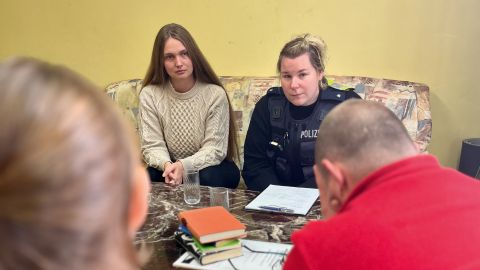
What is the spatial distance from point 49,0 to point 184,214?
2.80 meters

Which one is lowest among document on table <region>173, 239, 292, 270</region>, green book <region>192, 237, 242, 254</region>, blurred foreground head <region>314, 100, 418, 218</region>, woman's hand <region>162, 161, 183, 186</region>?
woman's hand <region>162, 161, 183, 186</region>

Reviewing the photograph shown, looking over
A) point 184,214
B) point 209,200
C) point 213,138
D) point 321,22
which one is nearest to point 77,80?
point 184,214

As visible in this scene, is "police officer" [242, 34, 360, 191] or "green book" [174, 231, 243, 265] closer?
"green book" [174, 231, 243, 265]

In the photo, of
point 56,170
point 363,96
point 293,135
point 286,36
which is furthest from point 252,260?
point 286,36

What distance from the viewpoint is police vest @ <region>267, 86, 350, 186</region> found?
6.80 ft

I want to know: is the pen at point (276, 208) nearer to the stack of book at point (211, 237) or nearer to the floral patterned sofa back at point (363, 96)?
the stack of book at point (211, 237)

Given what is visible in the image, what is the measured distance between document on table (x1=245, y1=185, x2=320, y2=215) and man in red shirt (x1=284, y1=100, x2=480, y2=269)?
2.04 ft

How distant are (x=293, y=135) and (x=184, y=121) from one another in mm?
684

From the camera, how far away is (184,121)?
249 cm

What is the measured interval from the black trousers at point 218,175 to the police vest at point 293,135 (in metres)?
0.34

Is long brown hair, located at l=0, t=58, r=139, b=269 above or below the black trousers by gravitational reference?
above

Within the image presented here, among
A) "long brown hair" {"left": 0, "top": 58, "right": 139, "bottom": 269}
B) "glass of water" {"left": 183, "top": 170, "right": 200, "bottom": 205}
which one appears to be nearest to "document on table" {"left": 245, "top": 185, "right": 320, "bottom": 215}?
"glass of water" {"left": 183, "top": 170, "right": 200, "bottom": 205}

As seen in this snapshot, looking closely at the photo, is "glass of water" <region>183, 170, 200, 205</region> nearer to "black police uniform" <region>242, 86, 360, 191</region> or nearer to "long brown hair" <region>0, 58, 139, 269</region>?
"black police uniform" <region>242, 86, 360, 191</region>

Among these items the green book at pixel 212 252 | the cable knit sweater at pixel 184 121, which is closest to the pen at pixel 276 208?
the green book at pixel 212 252
